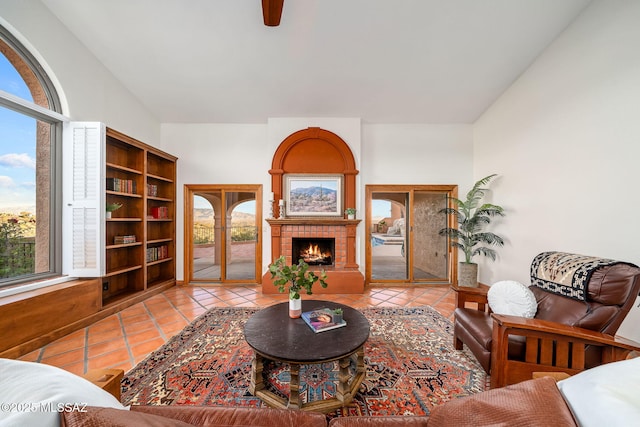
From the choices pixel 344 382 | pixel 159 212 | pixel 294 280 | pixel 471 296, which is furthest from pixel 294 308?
pixel 159 212

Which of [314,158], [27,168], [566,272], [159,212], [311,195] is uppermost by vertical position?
[314,158]

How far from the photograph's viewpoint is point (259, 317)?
191cm

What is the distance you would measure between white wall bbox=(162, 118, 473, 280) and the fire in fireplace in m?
0.55

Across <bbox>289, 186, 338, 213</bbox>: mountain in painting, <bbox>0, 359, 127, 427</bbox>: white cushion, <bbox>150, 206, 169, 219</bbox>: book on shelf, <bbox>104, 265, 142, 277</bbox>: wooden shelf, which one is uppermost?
<bbox>289, 186, 338, 213</bbox>: mountain in painting

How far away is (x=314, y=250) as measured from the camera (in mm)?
4387

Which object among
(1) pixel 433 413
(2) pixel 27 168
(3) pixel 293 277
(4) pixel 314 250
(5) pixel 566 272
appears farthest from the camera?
(4) pixel 314 250

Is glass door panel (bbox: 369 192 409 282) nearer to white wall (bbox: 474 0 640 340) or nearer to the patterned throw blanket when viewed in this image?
white wall (bbox: 474 0 640 340)

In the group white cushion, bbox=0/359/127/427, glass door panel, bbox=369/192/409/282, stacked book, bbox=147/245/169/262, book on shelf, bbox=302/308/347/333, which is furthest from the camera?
glass door panel, bbox=369/192/409/282

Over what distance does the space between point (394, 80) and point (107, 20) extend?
364cm

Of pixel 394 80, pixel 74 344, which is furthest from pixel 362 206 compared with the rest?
pixel 74 344

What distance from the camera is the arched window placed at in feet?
7.42

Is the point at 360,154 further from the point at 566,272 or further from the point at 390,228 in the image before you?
the point at 566,272

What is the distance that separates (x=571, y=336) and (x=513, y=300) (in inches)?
15.1

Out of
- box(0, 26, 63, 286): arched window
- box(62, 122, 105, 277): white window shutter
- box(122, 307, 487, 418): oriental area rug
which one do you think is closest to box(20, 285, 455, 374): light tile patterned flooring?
box(122, 307, 487, 418): oriental area rug
